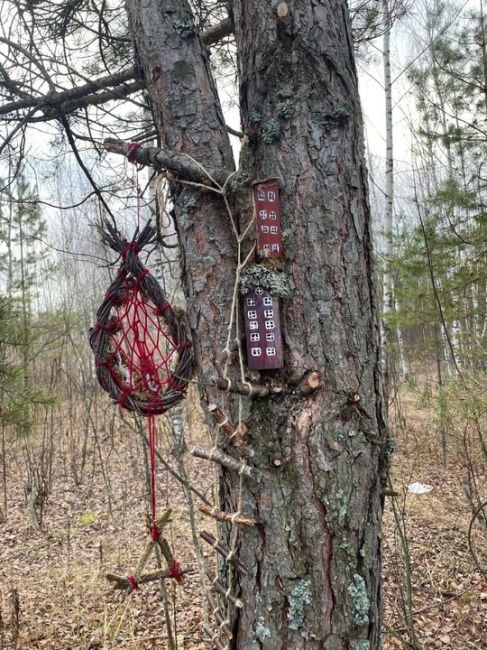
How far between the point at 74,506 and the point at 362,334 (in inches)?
202

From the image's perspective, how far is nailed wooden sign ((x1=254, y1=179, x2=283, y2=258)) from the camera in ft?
3.31

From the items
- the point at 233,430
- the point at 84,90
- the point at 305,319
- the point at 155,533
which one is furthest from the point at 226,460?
the point at 84,90

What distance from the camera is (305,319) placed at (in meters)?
1.00

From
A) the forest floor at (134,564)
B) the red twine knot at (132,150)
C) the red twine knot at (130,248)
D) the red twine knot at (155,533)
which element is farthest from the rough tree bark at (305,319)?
the forest floor at (134,564)

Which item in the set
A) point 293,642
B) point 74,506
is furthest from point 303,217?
point 74,506

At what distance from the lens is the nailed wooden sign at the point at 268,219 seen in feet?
3.31

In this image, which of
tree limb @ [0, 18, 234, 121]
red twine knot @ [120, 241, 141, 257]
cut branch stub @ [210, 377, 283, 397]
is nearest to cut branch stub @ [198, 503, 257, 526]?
cut branch stub @ [210, 377, 283, 397]

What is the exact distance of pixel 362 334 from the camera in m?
1.03

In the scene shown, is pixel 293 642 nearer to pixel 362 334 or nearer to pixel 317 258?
pixel 362 334

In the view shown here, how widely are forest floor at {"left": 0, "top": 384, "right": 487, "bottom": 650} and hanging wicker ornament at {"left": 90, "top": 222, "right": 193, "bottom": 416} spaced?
0.78m

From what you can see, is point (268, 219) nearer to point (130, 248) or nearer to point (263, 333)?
point (263, 333)

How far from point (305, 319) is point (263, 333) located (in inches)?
3.7

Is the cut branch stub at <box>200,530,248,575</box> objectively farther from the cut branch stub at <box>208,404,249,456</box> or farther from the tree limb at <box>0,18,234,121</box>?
the tree limb at <box>0,18,234,121</box>

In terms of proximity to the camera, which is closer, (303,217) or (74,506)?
(303,217)
